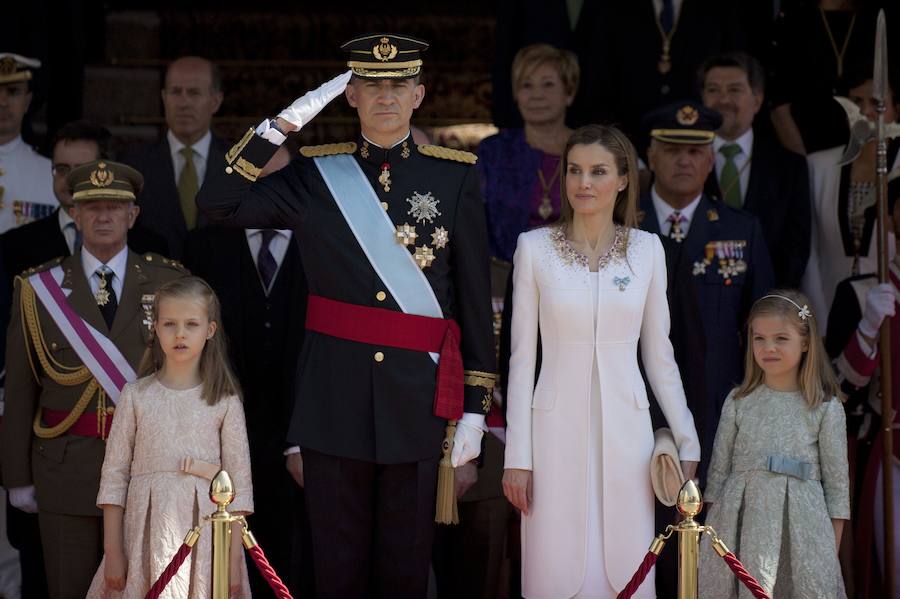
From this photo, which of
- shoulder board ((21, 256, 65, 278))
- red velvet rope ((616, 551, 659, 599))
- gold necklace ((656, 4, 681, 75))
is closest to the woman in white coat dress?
red velvet rope ((616, 551, 659, 599))

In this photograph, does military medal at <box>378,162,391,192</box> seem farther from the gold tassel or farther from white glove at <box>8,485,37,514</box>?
white glove at <box>8,485,37,514</box>

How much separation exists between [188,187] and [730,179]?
226 cm

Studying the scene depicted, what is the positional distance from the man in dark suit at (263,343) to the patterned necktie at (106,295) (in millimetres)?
459

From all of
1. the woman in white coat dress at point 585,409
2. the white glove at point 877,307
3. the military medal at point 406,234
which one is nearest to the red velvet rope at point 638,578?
the woman in white coat dress at point 585,409

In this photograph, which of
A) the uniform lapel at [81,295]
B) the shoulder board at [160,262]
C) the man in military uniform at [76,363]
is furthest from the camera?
the shoulder board at [160,262]

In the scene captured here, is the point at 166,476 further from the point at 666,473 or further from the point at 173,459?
the point at 666,473

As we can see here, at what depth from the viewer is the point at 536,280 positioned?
4758 mm

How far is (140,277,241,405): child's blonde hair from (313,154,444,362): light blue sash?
0.69 metres

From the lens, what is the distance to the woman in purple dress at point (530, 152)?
6.49m

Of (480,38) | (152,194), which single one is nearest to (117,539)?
(152,194)

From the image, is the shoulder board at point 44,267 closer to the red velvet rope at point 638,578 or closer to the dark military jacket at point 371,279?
the dark military jacket at point 371,279

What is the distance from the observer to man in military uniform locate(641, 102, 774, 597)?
5867 millimetres

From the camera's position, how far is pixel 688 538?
4.16 meters

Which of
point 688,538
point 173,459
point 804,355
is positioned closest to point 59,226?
point 173,459
